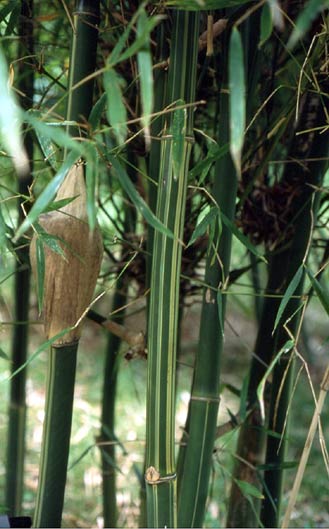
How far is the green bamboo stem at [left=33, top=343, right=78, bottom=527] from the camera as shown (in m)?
0.85

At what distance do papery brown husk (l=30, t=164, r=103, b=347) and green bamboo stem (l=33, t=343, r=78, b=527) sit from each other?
43 mm

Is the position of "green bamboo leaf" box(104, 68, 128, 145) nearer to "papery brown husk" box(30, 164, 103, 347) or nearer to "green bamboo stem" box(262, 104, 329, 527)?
"papery brown husk" box(30, 164, 103, 347)

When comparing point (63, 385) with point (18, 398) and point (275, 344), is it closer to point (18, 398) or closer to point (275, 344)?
point (275, 344)

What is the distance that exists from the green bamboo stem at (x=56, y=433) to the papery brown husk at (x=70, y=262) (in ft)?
0.14

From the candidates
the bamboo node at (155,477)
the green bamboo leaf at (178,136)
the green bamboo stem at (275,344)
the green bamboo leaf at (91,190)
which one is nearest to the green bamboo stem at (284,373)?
the green bamboo stem at (275,344)

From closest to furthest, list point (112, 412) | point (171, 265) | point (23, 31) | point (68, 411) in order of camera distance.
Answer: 1. point (171, 265)
2. point (68, 411)
3. point (23, 31)
4. point (112, 412)

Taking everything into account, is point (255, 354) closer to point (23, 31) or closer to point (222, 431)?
point (222, 431)

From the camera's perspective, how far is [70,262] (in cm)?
80

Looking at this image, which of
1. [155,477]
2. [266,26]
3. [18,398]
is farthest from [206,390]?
[18,398]

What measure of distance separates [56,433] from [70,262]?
0.21 metres

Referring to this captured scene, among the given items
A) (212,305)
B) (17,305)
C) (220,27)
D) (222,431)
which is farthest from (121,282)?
(220,27)

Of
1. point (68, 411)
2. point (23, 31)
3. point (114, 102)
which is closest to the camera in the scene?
point (114, 102)

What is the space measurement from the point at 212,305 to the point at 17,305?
0.59 m

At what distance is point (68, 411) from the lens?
2.84 ft
